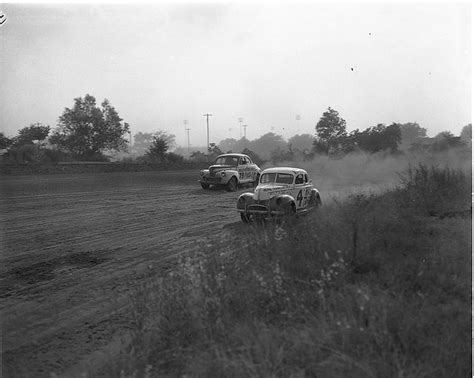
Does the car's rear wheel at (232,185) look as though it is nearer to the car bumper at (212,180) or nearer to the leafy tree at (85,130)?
the car bumper at (212,180)

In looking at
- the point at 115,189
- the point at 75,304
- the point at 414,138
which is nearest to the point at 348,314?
the point at 75,304

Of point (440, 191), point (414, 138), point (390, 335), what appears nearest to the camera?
point (390, 335)

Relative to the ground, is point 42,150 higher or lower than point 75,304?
higher

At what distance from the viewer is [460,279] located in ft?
16.6

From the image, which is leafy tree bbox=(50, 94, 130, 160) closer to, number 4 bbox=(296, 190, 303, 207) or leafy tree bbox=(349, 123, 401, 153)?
leafy tree bbox=(349, 123, 401, 153)

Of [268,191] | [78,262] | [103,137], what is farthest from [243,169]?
[103,137]

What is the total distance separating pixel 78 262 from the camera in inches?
345

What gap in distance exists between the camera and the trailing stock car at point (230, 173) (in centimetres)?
2278

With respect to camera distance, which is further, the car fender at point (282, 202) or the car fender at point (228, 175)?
the car fender at point (228, 175)

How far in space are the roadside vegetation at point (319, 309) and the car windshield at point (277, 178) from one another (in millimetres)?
5664

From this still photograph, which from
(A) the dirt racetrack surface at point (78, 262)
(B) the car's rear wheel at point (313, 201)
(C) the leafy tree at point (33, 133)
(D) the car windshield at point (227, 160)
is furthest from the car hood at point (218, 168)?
(C) the leafy tree at point (33, 133)

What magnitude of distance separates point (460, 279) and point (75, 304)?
5.72 metres

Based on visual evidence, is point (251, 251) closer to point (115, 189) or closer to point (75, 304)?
point (75, 304)

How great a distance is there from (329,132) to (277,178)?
120 feet
